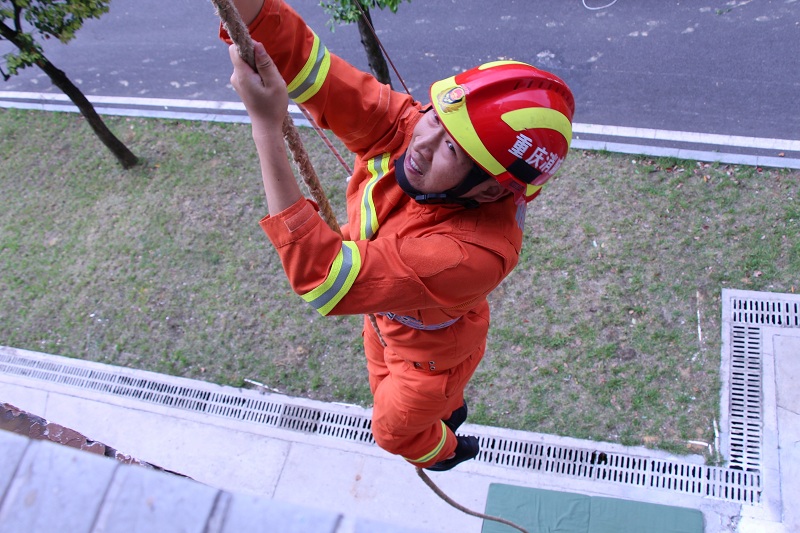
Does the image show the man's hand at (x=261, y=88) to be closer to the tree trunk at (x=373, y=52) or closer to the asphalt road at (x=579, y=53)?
the tree trunk at (x=373, y=52)

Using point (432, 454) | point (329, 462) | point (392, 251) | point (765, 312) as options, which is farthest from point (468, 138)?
point (765, 312)

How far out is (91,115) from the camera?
6.47 metres

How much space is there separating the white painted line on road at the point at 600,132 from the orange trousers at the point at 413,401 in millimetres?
3581

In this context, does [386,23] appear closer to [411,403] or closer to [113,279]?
[113,279]

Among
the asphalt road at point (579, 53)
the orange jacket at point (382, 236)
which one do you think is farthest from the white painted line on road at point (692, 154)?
the orange jacket at point (382, 236)

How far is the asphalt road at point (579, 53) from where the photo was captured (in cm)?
637

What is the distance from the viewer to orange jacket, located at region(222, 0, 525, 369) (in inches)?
77.4

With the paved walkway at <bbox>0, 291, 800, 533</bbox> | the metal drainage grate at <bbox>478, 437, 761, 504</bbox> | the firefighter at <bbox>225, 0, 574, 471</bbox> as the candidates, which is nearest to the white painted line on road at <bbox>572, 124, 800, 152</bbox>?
the paved walkway at <bbox>0, 291, 800, 533</bbox>

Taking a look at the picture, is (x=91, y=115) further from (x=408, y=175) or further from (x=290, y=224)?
(x=290, y=224)

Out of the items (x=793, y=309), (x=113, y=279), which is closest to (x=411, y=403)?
(x=793, y=309)

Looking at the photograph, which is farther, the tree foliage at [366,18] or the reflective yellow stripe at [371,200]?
the tree foliage at [366,18]

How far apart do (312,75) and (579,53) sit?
575cm

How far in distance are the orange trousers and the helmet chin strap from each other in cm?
90

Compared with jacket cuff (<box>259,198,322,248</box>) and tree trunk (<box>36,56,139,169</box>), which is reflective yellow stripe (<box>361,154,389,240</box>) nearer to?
jacket cuff (<box>259,198,322,248</box>)
